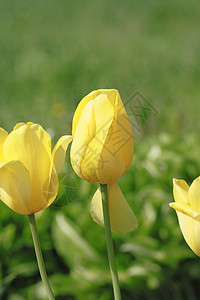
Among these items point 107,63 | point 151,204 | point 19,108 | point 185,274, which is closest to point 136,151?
point 151,204

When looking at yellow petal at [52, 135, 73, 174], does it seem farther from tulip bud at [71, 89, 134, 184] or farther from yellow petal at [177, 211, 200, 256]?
yellow petal at [177, 211, 200, 256]

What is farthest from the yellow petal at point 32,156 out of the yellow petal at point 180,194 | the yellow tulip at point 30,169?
the yellow petal at point 180,194

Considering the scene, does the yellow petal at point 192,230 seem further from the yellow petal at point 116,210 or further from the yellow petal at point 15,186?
the yellow petal at point 15,186

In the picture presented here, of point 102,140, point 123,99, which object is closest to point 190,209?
point 102,140

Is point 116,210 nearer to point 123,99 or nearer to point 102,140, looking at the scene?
point 102,140

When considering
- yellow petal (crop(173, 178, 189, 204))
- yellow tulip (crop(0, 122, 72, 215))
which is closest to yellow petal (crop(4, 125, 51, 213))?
yellow tulip (crop(0, 122, 72, 215))
